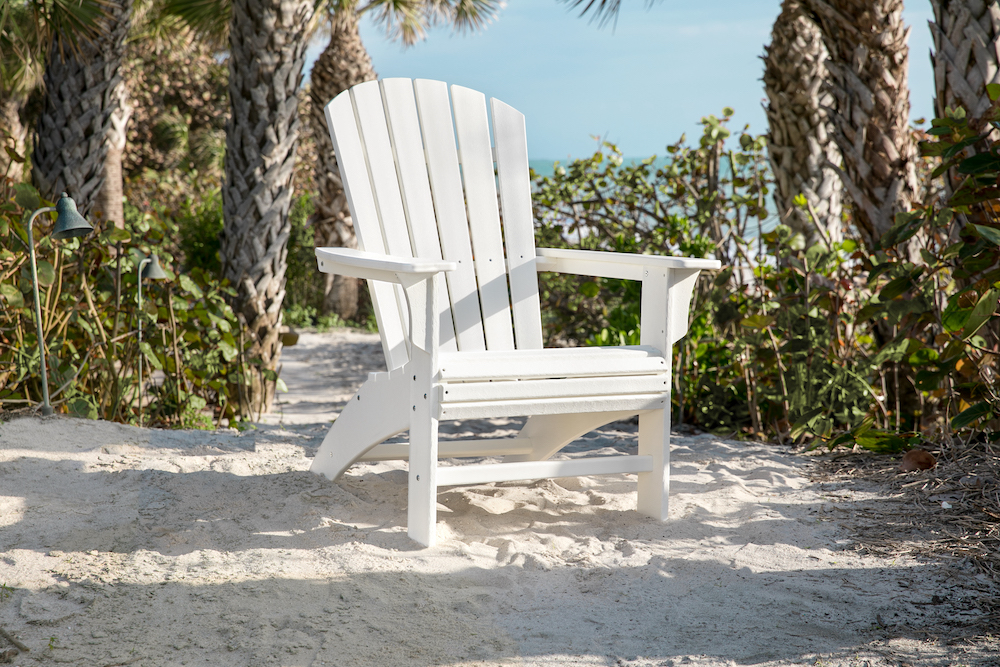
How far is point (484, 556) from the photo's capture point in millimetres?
1913

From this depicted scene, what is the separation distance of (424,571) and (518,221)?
131 cm

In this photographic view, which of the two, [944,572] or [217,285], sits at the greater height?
[217,285]

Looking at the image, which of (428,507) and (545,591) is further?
(428,507)

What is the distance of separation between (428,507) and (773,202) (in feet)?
11.3

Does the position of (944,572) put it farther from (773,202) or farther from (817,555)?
(773,202)

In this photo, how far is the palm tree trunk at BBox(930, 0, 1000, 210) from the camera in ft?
9.21

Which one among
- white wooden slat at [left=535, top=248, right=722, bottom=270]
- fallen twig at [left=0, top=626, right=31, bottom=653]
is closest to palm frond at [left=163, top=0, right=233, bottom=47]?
white wooden slat at [left=535, top=248, right=722, bottom=270]

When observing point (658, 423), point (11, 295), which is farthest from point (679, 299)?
point (11, 295)

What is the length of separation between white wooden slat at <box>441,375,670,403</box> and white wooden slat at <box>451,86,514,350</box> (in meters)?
0.55

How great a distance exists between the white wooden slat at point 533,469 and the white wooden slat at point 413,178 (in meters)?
0.57

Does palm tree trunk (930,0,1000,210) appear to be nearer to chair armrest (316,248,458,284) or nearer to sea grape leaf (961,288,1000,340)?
sea grape leaf (961,288,1000,340)

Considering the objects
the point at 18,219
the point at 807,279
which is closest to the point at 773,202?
the point at 807,279

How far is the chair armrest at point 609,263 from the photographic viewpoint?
2.10m

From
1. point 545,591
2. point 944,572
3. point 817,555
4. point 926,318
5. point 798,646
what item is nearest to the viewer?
point 798,646
